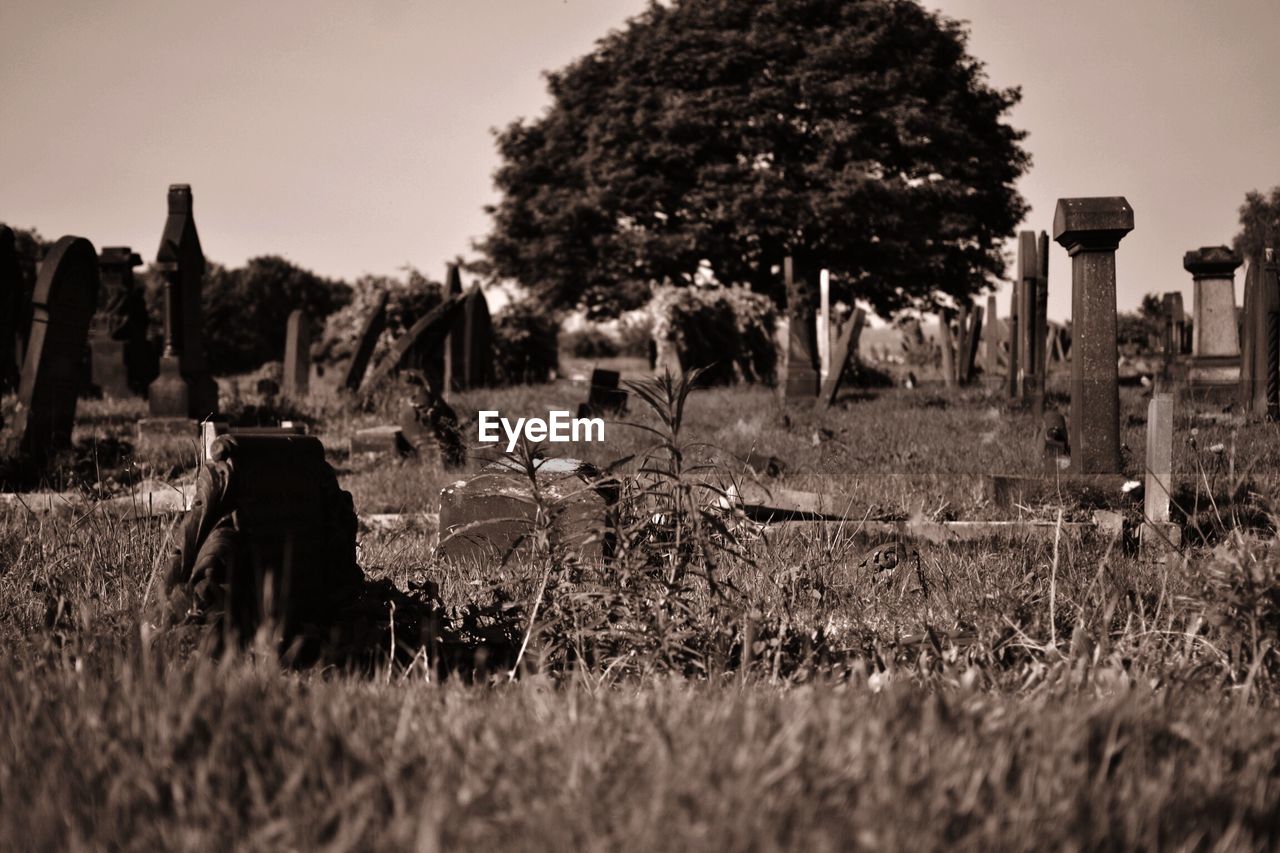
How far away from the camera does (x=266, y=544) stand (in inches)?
136

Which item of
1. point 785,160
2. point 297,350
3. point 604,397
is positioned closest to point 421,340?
point 604,397

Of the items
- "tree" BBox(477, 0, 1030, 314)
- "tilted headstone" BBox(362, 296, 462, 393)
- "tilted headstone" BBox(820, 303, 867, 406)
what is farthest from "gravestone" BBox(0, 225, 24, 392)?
"tree" BBox(477, 0, 1030, 314)

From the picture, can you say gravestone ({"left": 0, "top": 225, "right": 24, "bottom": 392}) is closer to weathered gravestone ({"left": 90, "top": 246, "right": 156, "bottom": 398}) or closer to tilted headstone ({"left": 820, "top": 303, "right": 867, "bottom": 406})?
weathered gravestone ({"left": 90, "top": 246, "right": 156, "bottom": 398})

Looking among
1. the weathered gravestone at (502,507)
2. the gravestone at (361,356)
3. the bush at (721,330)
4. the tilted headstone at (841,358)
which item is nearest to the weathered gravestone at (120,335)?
the gravestone at (361,356)

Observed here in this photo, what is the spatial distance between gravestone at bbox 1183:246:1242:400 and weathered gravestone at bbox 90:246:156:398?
1675cm

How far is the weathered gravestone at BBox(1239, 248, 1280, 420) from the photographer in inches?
457

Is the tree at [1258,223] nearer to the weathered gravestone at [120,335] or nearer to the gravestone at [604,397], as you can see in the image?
the gravestone at [604,397]

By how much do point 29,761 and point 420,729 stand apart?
0.71 meters

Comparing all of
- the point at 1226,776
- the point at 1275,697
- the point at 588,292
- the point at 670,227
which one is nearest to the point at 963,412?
the point at 1275,697

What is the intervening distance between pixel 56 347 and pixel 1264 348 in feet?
40.5

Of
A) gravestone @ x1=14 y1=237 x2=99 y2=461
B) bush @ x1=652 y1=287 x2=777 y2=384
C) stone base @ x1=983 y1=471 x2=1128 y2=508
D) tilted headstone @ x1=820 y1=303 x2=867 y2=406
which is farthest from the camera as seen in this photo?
bush @ x1=652 y1=287 x2=777 y2=384

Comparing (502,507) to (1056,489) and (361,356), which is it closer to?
(1056,489)

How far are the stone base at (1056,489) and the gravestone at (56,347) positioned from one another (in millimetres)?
7566

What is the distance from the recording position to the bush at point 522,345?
22.1 meters
